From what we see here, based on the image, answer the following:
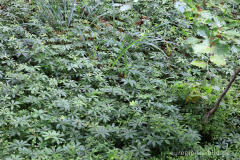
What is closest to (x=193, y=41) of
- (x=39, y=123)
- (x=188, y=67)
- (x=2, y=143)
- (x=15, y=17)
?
(x=39, y=123)

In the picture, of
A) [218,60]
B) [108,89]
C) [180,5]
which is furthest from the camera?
[108,89]

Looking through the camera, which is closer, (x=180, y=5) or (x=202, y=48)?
(x=202, y=48)

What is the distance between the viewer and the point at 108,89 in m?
2.96

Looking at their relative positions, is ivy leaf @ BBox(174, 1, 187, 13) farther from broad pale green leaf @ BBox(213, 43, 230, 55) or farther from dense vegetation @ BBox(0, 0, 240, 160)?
broad pale green leaf @ BBox(213, 43, 230, 55)

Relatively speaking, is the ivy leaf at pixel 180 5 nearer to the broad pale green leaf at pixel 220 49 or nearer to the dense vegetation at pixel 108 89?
the dense vegetation at pixel 108 89

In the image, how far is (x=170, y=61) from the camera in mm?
3883

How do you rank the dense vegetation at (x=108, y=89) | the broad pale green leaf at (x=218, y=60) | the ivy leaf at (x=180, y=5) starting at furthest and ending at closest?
1. the dense vegetation at (x=108, y=89)
2. the ivy leaf at (x=180, y=5)
3. the broad pale green leaf at (x=218, y=60)

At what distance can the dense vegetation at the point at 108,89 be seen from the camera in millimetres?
2127

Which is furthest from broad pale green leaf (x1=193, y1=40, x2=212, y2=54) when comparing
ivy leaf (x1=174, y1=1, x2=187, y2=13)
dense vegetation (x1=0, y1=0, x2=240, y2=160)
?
ivy leaf (x1=174, y1=1, x2=187, y2=13)

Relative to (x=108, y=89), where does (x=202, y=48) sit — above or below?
above

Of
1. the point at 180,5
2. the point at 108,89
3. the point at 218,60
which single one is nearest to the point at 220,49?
the point at 218,60

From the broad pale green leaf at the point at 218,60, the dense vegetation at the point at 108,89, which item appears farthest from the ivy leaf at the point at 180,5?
the broad pale green leaf at the point at 218,60

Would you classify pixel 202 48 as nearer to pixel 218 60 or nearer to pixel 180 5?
pixel 218 60

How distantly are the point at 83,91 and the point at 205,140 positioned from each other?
5.07ft
